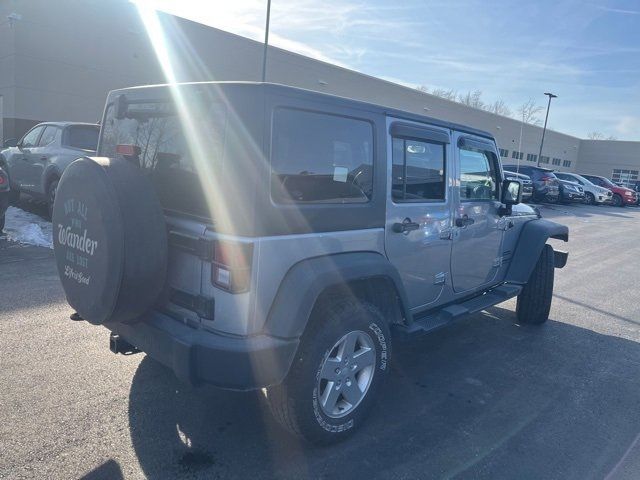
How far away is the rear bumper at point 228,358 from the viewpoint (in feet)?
7.88

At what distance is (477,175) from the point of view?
4316 millimetres

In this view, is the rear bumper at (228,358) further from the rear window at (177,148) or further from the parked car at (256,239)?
the rear window at (177,148)

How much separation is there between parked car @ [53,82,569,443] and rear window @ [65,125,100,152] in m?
5.53

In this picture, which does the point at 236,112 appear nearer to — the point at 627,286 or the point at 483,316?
the point at 483,316

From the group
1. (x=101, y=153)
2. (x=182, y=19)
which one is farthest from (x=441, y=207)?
(x=182, y=19)

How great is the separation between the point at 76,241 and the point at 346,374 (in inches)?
69.6

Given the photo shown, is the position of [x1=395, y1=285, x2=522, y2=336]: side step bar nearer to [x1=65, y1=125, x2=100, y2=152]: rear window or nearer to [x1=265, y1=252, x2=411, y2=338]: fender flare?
[x1=265, y1=252, x2=411, y2=338]: fender flare

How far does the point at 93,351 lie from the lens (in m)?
3.87

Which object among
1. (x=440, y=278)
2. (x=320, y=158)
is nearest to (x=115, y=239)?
(x=320, y=158)

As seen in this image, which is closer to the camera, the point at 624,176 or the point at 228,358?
the point at 228,358

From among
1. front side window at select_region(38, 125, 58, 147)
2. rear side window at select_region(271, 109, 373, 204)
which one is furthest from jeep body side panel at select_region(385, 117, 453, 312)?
front side window at select_region(38, 125, 58, 147)

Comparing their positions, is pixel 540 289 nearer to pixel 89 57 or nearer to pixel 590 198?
pixel 89 57

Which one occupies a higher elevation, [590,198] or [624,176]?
[624,176]

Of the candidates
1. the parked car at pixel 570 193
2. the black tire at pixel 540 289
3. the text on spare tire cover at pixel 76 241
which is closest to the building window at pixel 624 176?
the parked car at pixel 570 193
